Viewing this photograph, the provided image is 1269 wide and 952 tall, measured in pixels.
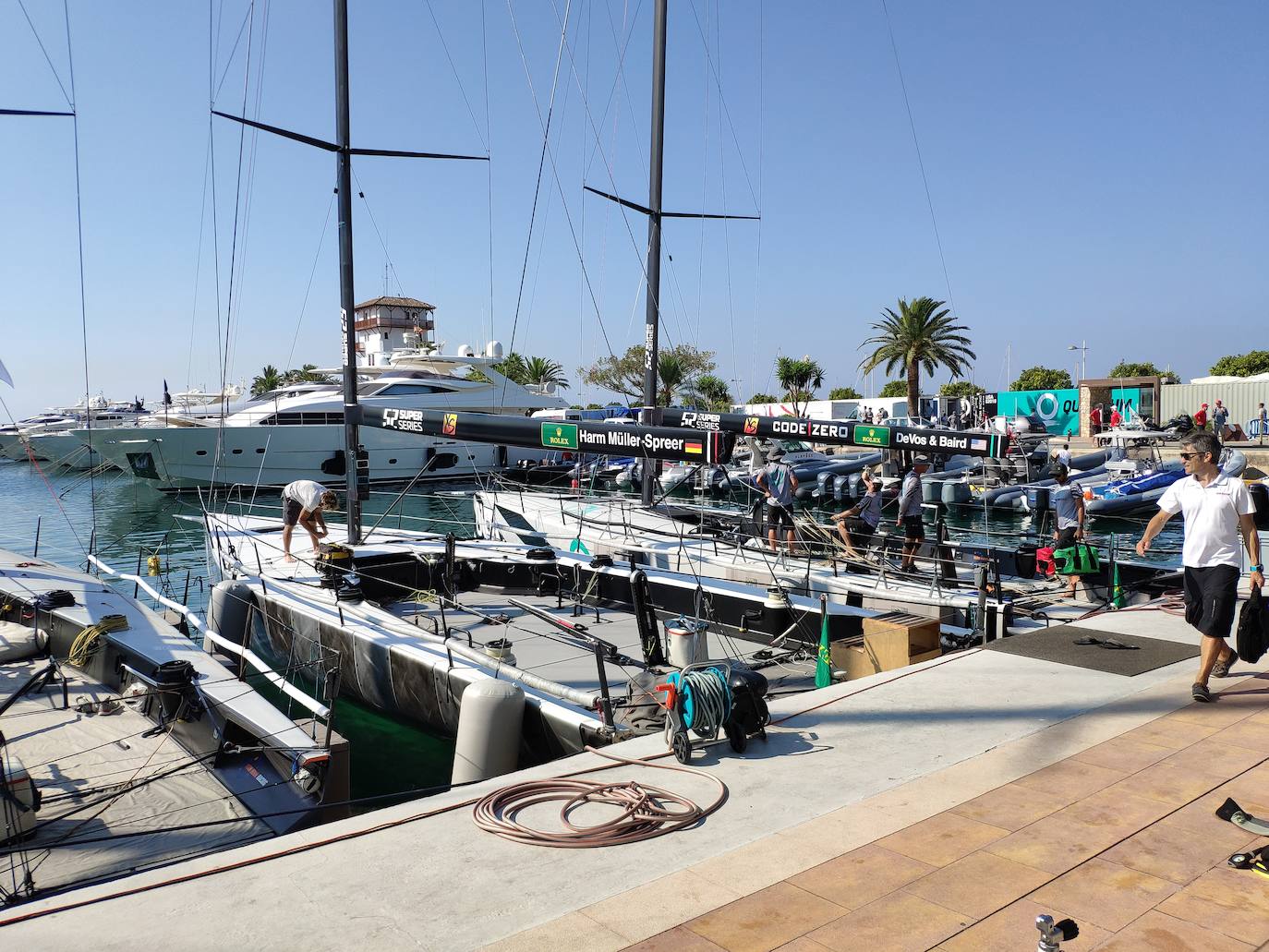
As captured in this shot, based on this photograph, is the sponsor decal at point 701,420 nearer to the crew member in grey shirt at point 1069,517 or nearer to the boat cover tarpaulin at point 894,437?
the boat cover tarpaulin at point 894,437

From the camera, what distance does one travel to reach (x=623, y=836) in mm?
4195

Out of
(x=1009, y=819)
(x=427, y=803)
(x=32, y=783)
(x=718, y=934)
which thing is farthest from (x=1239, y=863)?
(x=32, y=783)

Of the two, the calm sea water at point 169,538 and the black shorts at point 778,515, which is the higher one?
the black shorts at point 778,515

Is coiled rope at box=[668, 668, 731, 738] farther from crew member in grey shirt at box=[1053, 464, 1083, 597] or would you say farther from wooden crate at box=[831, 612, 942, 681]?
crew member in grey shirt at box=[1053, 464, 1083, 597]

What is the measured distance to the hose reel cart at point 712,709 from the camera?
5242 mm

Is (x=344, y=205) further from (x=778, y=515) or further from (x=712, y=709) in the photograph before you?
(x=712, y=709)

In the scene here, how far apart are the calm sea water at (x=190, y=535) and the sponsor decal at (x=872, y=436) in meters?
1.46

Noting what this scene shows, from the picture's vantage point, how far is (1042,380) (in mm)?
70625

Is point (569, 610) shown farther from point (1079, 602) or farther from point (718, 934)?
point (718, 934)

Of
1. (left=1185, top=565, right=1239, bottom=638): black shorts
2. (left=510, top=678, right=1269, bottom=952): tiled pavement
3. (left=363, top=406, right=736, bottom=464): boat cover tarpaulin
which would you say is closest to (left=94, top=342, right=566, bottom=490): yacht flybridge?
(left=363, top=406, right=736, bottom=464): boat cover tarpaulin

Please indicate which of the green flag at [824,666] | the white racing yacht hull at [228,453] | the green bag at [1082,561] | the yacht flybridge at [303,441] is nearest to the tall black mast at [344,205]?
the green flag at [824,666]

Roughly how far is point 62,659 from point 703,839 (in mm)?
7586

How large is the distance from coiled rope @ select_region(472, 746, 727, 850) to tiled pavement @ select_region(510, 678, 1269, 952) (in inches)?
18.4

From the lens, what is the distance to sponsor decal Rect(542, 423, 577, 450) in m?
9.26
